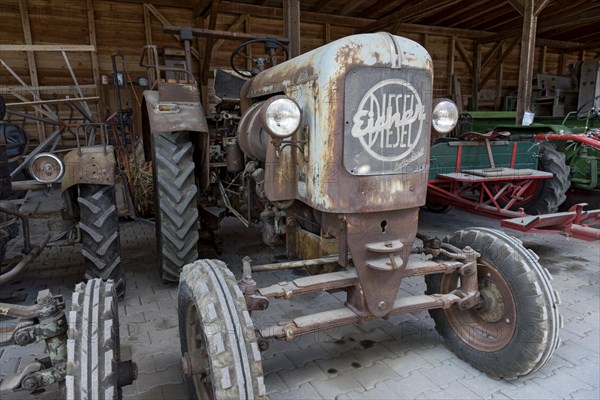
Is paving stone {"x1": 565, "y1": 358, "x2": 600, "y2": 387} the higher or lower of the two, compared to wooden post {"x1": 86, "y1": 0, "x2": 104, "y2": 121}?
lower

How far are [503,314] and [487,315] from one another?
0.33 ft

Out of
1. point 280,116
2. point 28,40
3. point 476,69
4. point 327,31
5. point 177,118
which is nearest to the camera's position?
point 280,116

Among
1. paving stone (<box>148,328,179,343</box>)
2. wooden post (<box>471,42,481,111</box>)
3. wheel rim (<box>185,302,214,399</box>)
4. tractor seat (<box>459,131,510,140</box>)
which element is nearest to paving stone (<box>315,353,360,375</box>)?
wheel rim (<box>185,302,214,399</box>)

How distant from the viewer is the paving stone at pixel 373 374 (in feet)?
6.86

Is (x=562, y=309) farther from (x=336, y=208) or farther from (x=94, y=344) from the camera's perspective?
(x=94, y=344)

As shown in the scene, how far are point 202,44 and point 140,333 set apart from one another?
7232 millimetres

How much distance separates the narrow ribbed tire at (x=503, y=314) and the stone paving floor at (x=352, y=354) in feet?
0.38

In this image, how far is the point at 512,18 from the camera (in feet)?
35.0

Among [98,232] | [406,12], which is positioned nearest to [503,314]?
[98,232]

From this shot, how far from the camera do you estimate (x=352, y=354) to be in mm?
2350

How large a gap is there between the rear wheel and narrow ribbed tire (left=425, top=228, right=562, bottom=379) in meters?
1.69

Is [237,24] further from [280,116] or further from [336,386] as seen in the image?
[336,386]

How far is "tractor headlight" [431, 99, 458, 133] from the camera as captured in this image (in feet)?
6.21

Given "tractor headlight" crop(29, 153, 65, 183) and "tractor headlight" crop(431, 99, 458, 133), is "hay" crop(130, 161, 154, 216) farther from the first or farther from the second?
"tractor headlight" crop(431, 99, 458, 133)
